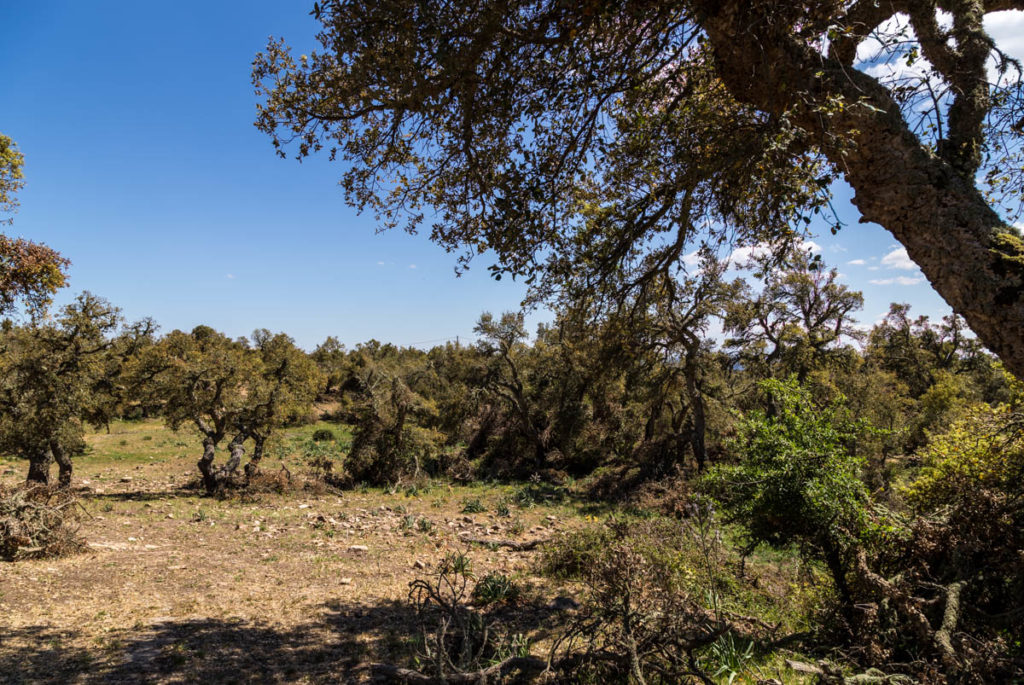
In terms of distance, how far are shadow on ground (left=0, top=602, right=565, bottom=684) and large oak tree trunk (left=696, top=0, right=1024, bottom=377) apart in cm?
601

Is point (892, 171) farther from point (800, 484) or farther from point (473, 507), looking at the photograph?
point (473, 507)

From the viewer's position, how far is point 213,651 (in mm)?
5648

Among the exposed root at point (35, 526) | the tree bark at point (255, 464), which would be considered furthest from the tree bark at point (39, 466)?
the exposed root at point (35, 526)

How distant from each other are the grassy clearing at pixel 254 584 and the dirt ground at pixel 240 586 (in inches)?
1.1

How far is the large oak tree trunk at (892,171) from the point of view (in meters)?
3.22

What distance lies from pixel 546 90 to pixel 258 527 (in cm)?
1264

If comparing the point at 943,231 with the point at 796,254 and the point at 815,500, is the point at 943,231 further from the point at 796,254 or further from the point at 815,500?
the point at 815,500

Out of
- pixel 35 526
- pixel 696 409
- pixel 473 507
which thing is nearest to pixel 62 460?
pixel 35 526

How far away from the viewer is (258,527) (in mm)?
12523

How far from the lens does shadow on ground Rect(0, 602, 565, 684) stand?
4.99 m

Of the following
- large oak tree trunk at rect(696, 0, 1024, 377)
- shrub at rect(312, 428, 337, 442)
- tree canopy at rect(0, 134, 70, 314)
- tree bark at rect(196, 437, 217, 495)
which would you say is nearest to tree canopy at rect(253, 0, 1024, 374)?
large oak tree trunk at rect(696, 0, 1024, 377)

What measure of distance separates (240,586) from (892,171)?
1050cm

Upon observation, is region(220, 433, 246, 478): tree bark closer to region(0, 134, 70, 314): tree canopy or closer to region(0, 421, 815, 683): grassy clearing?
region(0, 421, 815, 683): grassy clearing

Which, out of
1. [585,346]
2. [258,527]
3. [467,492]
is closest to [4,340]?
[258,527]
